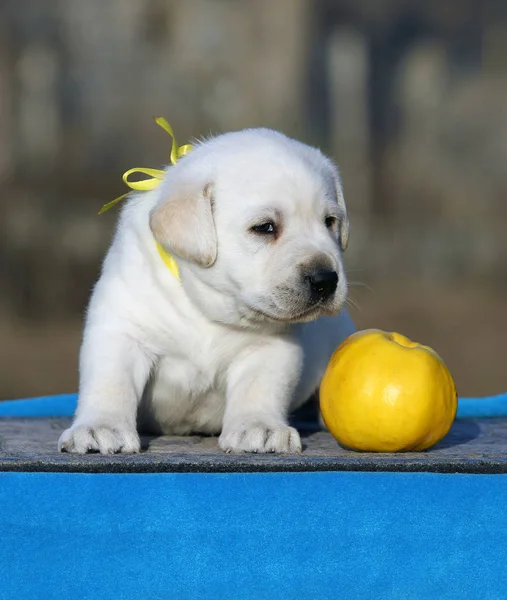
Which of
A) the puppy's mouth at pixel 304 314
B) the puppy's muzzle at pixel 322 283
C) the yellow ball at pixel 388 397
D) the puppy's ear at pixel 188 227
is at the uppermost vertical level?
the puppy's ear at pixel 188 227

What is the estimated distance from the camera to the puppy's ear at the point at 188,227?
11.9ft

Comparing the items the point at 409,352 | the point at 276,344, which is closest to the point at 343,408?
the point at 409,352

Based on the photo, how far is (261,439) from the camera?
3.39m

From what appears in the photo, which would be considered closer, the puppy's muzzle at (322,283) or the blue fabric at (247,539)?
the blue fabric at (247,539)

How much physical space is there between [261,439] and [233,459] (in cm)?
28

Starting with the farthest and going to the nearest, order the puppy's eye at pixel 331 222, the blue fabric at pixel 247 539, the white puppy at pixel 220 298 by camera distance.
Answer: the puppy's eye at pixel 331 222
the white puppy at pixel 220 298
the blue fabric at pixel 247 539

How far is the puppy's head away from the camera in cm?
349

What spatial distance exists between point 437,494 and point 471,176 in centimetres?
1288

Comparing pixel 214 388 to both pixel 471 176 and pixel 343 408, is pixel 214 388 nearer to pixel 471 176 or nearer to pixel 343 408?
pixel 343 408

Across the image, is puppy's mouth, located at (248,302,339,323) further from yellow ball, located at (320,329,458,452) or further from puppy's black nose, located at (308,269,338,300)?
yellow ball, located at (320,329,458,452)

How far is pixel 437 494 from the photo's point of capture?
283 centimetres

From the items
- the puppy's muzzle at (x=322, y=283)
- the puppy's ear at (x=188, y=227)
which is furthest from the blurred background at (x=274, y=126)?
the puppy's muzzle at (x=322, y=283)

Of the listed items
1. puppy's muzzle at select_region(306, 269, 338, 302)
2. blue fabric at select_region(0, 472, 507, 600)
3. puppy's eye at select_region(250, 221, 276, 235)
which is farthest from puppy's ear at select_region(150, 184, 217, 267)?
blue fabric at select_region(0, 472, 507, 600)

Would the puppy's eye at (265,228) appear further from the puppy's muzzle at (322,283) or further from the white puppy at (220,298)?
the puppy's muzzle at (322,283)
